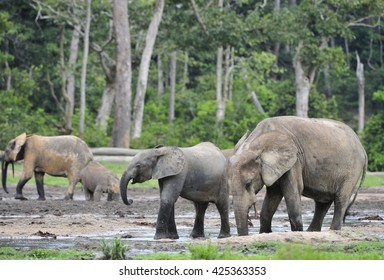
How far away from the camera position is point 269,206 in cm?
1669

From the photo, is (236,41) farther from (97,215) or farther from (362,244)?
(362,244)

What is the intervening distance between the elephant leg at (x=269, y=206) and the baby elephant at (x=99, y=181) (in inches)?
394

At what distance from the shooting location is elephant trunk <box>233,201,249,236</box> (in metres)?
16.0

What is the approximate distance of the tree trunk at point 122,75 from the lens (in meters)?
43.8

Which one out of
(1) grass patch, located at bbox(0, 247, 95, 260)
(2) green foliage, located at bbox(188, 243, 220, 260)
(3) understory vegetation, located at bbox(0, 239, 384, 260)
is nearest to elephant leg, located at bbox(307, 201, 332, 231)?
(3) understory vegetation, located at bbox(0, 239, 384, 260)

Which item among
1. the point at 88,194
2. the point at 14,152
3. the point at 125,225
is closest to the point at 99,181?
the point at 88,194

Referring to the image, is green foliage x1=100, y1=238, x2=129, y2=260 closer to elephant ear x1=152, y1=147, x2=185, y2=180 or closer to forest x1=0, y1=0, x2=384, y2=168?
elephant ear x1=152, y1=147, x2=185, y2=180

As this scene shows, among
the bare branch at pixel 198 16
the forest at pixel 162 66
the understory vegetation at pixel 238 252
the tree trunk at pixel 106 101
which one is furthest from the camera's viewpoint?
the tree trunk at pixel 106 101

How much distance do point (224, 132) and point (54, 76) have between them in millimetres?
13905

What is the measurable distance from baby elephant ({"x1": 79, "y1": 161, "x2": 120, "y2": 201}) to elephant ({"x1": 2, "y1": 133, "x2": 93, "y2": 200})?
851 millimetres

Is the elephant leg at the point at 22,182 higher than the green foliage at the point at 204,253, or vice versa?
the green foliage at the point at 204,253

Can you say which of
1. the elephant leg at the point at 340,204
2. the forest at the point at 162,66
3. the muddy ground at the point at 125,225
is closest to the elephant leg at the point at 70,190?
the muddy ground at the point at 125,225

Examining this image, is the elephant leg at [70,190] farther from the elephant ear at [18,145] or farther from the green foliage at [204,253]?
the green foliage at [204,253]
